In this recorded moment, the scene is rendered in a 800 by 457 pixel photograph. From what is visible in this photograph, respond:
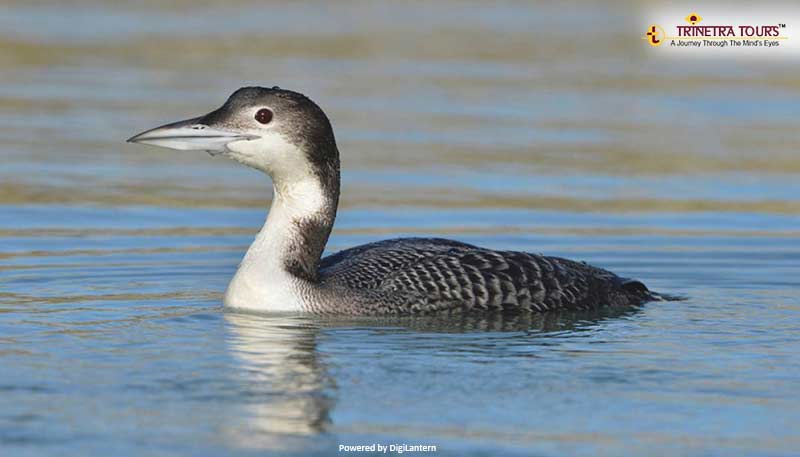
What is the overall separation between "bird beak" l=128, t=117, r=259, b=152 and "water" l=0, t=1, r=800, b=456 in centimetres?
94

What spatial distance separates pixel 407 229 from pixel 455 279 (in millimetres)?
3527

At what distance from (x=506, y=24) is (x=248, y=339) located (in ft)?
61.0

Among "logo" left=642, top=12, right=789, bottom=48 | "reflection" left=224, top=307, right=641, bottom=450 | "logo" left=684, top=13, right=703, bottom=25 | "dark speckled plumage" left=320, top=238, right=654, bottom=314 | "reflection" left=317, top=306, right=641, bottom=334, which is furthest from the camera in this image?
"logo" left=642, top=12, right=789, bottom=48

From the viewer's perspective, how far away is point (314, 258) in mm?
9695

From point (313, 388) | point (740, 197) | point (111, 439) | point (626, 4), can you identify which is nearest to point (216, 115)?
point (313, 388)

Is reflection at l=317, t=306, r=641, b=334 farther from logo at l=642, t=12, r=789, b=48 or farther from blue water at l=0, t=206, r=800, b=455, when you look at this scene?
logo at l=642, t=12, r=789, b=48

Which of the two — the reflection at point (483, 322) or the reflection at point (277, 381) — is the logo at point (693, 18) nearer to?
the reflection at point (483, 322)

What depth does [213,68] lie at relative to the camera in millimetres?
21859

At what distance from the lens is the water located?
731cm

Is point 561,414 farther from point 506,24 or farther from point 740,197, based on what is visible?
point 506,24

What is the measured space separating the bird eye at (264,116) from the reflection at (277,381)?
1053mm

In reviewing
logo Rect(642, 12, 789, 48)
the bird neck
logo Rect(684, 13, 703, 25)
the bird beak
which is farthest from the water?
the bird beak

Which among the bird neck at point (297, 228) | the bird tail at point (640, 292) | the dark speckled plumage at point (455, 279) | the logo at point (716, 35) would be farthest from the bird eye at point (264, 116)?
the logo at point (716, 35)

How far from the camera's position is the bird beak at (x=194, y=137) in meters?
9.30
